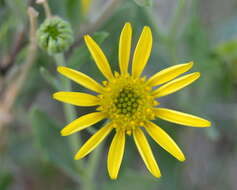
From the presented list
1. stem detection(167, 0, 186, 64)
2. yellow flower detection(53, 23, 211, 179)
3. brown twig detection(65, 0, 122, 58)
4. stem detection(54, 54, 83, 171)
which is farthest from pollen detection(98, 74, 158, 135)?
stem detection(167, 0, 186, 64)

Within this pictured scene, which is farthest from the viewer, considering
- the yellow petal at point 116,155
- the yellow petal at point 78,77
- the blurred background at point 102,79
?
the blurred background at point 102,79

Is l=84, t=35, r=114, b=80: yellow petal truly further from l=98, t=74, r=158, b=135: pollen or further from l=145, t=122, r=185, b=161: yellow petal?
l=145, t=122, r=185, b=161: yellow petal

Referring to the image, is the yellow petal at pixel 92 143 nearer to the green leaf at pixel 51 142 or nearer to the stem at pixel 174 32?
the green leaf at pixel 51 142

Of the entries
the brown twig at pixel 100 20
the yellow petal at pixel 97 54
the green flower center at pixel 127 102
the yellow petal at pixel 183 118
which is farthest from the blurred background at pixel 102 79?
the yellow petal at pixel 183 118

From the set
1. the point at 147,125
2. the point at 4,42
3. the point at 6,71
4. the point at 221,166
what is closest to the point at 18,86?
the point at 6,71

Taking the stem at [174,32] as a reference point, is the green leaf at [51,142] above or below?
below

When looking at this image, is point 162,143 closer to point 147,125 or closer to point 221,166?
point 147,125
